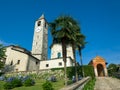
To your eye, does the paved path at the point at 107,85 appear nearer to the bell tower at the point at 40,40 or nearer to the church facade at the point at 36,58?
the church facade at the point at 36,58

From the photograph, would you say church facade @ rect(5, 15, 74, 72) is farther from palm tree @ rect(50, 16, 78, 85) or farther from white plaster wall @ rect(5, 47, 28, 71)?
palm tree @ rect(50, 16, 78, 85)

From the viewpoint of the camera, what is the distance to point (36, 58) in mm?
43812

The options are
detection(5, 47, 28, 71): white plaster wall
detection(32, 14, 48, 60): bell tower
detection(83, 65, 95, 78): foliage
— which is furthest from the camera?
detection(32, 14, 48, 60): bell tower

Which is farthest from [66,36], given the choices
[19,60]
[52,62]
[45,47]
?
[45,47]

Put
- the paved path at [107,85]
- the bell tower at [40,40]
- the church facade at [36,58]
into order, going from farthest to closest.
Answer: the bell tower at [40,40]
the church facade at [36,58]
the paved path at [107,85]

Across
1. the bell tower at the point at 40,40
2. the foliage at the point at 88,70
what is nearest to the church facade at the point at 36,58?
the bell tower at the point at 40,40

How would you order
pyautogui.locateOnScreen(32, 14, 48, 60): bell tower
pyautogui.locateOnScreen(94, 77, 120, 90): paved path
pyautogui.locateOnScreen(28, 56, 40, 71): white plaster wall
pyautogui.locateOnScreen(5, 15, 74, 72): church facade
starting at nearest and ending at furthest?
pyautogui.locateOnScreen(94, 77, 120, 90): paved path → pyautogui.locateOnScreen(5, 15, 74, 72): church facade → pyautogui.locateOnScreen(28, 56, 40, 71): white plaster wall → pyautogui.locateOnScreen(32, 14, 48, 60): bell tower


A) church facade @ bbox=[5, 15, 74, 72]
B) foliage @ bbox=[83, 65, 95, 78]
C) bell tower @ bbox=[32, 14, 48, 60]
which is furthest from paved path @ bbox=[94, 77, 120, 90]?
bell tower @ bbox=[32, 14, 48, 60]

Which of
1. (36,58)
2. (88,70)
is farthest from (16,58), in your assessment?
(88,70)

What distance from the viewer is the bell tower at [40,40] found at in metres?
49.6

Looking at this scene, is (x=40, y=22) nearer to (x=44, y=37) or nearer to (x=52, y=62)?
(x=44, y=37)

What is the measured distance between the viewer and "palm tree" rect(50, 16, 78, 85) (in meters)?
19.5

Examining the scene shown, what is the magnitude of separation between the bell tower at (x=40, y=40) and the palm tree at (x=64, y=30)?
2927cm

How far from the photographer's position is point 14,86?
1823 cm
